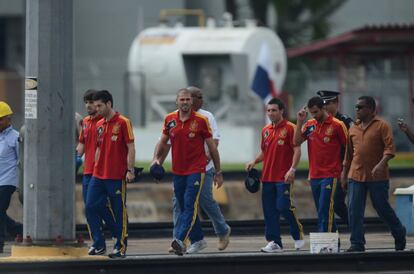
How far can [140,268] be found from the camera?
15.5 m

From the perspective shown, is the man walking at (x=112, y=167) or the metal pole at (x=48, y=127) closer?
the metal pole at (x=48, y=127)

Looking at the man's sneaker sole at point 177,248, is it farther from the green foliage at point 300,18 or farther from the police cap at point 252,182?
the green foliage at point 300,18

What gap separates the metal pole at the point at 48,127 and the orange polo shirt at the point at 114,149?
664mm

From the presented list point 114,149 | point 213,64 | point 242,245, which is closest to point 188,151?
point 114,149

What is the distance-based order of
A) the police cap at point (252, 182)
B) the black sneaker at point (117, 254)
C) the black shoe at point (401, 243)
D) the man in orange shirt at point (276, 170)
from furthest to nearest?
the police cap at point (252, 182) → the man in orange shirt at point (276, 170) → the black shoe at point (401, 243) → the black sneaker at point (117, 254)

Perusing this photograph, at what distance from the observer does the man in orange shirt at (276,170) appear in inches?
701

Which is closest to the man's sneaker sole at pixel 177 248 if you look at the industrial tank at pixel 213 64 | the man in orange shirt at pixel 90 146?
the man in orange shirt at pixel 90 146

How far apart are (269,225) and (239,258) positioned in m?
2.19

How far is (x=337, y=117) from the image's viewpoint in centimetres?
1848

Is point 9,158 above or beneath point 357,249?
above

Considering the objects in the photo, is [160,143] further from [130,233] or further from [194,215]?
[130,233]

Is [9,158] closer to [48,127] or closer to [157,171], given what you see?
[157,171]

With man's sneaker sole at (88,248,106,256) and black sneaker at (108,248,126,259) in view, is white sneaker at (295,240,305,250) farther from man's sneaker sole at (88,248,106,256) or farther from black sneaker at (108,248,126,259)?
black sneaker at (108,248,126,259)

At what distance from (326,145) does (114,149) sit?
8.00ft
